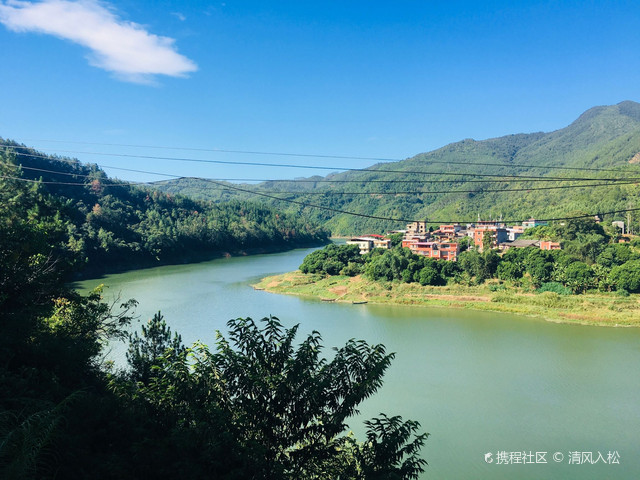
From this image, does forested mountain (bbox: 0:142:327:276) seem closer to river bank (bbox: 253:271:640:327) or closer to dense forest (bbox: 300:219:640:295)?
river bank (bbox: 253:271:640:327)

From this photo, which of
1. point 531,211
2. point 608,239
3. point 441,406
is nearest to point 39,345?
point 441,406

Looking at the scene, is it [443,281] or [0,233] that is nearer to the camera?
[0,233]

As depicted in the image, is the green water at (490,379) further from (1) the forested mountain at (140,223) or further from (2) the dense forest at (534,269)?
(1) the forested mountain at (140,223)

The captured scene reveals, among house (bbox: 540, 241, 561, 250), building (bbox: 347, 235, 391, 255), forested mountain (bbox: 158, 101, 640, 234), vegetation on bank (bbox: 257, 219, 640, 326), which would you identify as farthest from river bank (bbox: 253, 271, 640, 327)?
building (bbox: 347, 235, 391, 255)

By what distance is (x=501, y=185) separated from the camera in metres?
46.7

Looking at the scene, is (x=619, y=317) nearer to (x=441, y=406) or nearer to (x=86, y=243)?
(x=441, y=406)

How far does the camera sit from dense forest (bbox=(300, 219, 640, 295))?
12.5 metres

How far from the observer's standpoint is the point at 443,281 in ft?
47.4

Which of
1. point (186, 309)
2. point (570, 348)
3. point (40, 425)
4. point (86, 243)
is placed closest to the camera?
point (40, 425)

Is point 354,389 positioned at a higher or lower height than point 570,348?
higher

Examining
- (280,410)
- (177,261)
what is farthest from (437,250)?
(280,410)

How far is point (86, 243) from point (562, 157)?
229ft

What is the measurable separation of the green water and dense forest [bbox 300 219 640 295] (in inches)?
96.4

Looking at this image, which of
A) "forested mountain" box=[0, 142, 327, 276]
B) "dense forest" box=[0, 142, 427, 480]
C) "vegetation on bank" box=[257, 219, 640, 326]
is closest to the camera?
"dense forest" box=[0, 142, 427, 480]
